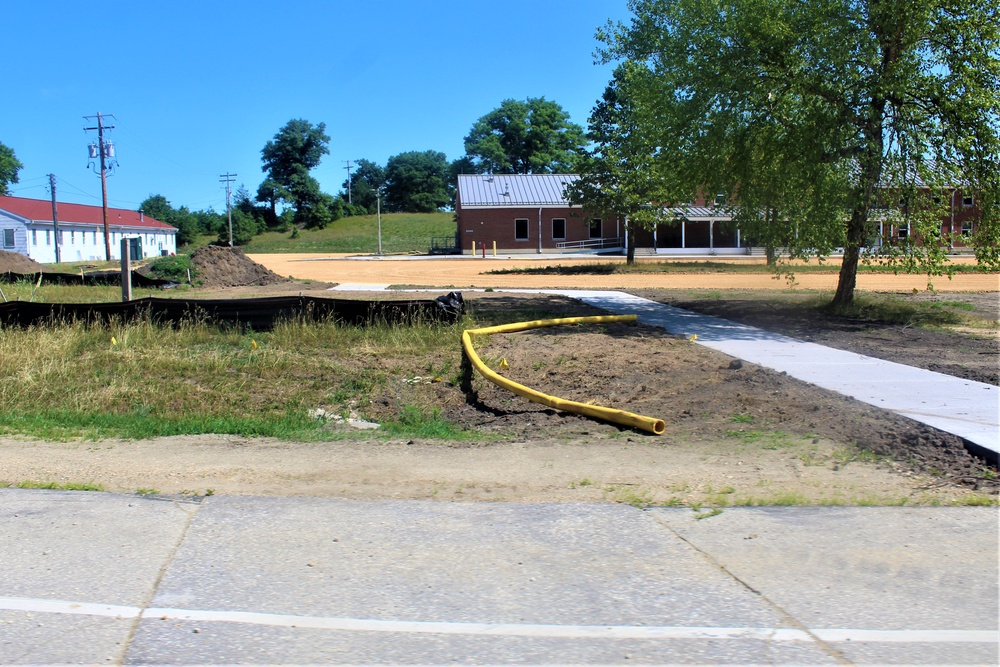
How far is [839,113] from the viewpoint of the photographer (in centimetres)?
1516

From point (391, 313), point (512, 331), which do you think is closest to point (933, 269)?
point (512, 331)

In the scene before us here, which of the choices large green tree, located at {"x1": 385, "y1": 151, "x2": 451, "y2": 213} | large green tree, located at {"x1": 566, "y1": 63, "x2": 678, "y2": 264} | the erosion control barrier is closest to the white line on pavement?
the erosion control barrier

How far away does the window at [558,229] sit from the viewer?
65875mm

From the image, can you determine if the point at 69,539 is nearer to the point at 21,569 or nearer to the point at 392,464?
the point at 21,569

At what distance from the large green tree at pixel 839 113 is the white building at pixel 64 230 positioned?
55.1 meters

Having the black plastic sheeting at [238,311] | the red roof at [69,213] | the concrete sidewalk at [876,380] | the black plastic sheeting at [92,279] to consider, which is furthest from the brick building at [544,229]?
the black plastic sheeting at [238,311]

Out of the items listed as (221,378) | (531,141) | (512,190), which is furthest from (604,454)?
(531,141)

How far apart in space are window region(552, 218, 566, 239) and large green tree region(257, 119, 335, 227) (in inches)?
2069

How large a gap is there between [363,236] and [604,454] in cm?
8687

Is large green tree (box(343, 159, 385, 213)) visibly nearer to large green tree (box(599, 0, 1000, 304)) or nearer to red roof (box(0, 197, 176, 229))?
red roof (box(0, 197, 176, 229))

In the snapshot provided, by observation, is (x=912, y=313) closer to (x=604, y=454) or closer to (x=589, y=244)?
(x=604, y=454)

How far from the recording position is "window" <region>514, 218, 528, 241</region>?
6538 cm

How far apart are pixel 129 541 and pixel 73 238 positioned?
7719cm

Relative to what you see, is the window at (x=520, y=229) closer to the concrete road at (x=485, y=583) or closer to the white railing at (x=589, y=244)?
Result: the white railing at (x=589, y=244)
